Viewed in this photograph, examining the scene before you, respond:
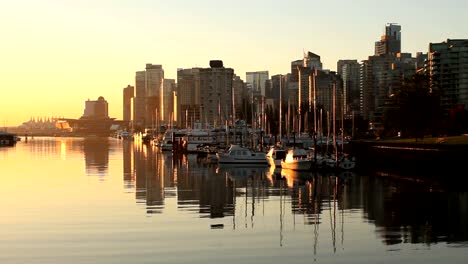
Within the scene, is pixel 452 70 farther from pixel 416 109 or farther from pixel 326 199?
pixel 326 199

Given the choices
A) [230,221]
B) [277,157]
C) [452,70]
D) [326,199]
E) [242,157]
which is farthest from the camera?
[452,70]

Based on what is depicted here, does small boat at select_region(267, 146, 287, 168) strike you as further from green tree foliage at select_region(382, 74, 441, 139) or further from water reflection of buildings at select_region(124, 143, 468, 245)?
green tree foliage at select_region(382, 74, 441, 139)

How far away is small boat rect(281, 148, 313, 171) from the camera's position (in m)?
71.7

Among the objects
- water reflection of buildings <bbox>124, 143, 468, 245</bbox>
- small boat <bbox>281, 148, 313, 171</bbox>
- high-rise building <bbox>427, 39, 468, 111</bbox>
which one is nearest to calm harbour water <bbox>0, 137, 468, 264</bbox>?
water reflection of buildings <bbox>124, 143, 468, 245</bbox>

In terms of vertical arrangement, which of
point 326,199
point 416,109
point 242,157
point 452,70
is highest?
point 452,70

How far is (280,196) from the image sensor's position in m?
46.9

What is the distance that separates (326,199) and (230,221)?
40.1 ft

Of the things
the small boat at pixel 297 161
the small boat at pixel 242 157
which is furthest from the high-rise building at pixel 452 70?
the small boat at pixel 297 161

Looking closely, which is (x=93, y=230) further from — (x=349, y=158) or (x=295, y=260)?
(x=349, y=158)

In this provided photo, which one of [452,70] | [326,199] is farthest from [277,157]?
[452,70]

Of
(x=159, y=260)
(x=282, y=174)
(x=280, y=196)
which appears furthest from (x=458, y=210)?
(x=282, y=174)

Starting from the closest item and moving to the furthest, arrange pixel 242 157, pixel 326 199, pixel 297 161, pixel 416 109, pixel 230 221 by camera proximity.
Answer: pixel 230 221 → pixel 326 199 → pixel 297 161 → pixel 242 157 → pixel 416 109

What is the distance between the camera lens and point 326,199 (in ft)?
149

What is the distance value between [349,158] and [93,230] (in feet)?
154
